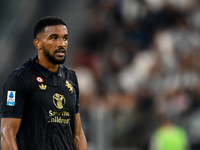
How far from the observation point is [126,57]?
8.79 meters

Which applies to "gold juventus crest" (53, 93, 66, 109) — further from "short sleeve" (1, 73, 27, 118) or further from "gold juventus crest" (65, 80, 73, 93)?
"short sleeve" (1, 73, 27, 118)

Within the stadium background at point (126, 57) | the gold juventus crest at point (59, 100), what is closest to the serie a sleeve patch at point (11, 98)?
the gold juventus crest at point (59, 100)

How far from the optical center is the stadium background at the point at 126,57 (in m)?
7.70

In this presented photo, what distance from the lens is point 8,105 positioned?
10.3 feet

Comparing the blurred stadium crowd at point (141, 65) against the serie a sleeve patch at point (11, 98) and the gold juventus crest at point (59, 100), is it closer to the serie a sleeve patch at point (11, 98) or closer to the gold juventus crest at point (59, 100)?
the gold juventus crest at point (59, 100)

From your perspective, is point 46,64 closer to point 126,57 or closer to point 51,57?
point 51,57

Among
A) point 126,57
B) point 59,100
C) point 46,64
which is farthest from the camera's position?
point 126,57

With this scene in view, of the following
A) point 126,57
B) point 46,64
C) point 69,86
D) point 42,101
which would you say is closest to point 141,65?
point 126,57

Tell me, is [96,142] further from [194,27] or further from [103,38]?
[194,27]

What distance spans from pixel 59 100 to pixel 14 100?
40 cm

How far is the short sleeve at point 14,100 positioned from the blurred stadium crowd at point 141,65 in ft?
13.7

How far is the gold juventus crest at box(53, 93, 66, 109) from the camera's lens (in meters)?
3.33

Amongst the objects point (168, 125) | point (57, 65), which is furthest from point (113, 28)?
point (57, 65)

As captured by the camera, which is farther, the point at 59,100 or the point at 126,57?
the point at 126,57
